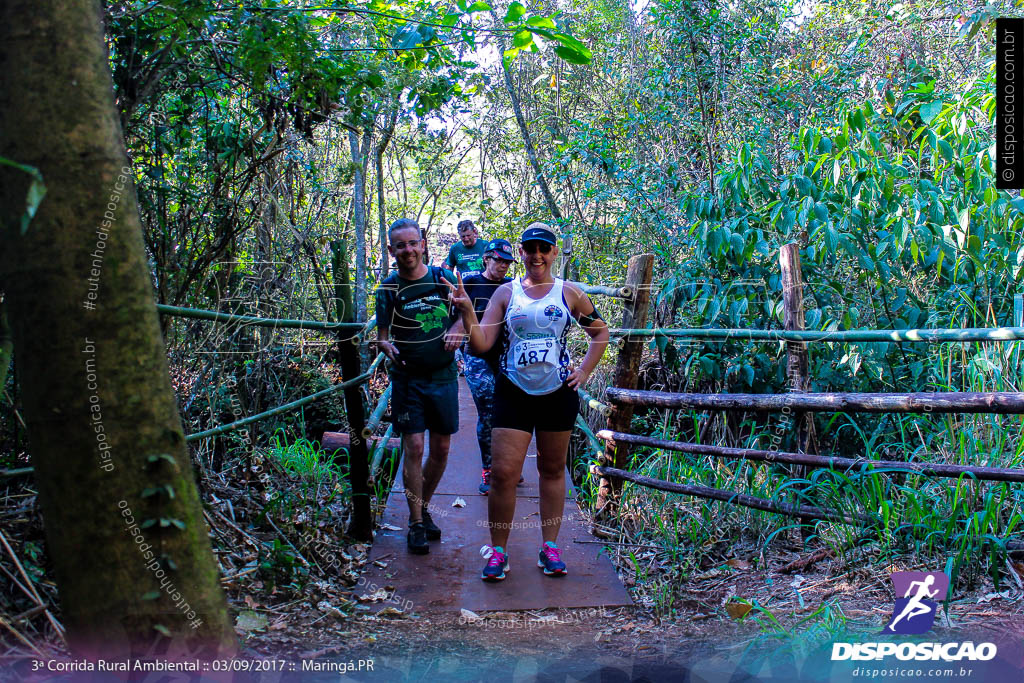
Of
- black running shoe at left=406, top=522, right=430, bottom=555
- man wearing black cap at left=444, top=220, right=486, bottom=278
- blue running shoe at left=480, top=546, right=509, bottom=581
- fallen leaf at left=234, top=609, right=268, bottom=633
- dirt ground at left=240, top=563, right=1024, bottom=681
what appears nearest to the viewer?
dirt ground at left=240, top=563, right=1024, bottom=681

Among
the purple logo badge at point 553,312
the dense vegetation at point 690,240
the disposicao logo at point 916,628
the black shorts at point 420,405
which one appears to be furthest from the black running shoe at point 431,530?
the disposicao logo at point 916,628

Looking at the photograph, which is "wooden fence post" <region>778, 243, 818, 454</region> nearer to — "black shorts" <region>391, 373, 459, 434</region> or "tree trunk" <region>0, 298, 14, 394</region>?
"black shorts" <region>391, 373, 459, 434</region>

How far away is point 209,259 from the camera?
3377mm

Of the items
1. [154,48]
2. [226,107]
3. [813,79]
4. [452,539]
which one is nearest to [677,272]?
[452,539]

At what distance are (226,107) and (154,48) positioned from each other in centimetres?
67

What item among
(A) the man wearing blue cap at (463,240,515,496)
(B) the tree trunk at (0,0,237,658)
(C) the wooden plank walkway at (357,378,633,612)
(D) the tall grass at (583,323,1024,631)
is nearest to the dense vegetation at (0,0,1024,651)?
(D) the tall grass at (583,323,1024,631)

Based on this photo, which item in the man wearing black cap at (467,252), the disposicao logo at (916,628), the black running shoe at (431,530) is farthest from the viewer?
the man wearing black cap at (467,252)

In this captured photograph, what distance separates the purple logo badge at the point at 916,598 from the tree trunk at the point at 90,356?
228cm

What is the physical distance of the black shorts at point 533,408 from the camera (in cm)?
320

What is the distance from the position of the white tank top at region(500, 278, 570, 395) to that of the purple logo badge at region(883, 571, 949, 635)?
4.92ft

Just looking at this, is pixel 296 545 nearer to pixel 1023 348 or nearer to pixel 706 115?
pixel 1023 348

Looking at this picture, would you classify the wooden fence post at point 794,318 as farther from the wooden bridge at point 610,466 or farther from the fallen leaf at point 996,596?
the fallen leaf at point 996,596

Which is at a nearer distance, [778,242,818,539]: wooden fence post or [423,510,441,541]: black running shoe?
[778,242,818,539]: wooden fence post

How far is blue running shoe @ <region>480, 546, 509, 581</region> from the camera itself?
3291 mm
